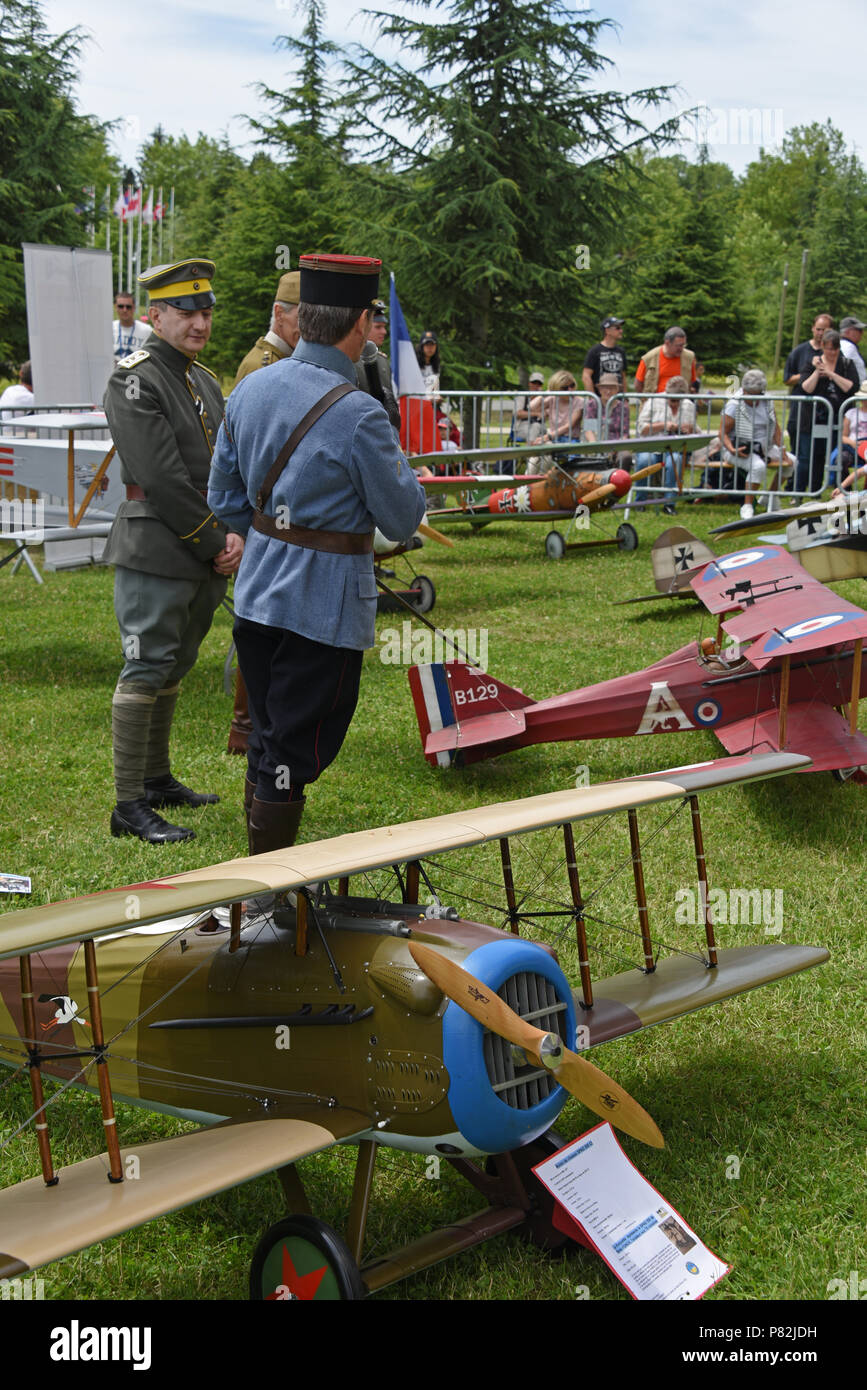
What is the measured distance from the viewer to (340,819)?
6336mm

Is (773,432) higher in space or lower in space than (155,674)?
higher

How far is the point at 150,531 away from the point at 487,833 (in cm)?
315

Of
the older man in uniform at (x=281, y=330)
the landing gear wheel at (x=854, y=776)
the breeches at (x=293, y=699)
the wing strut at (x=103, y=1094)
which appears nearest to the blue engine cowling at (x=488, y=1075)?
the wing strut at (x=103, y=1094)

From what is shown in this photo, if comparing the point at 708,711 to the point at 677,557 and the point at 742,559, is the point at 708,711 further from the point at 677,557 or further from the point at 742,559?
the point at 677,557

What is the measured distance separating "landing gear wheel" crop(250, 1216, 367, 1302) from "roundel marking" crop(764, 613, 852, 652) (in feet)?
12.8

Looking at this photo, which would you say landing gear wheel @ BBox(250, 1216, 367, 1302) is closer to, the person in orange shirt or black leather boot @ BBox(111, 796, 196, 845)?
black leather boot @ BBox(111, 796, 196, 845)

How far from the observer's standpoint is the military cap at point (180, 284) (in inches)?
223

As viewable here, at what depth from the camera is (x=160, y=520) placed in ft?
19.0

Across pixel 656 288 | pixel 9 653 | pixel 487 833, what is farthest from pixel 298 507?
pixel 656 288

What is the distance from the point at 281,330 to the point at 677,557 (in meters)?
4.20

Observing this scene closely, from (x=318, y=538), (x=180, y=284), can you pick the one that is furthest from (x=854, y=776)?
(x=180, y=284)

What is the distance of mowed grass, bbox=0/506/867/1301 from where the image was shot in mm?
3303

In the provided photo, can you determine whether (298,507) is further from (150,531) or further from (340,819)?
(340,819)

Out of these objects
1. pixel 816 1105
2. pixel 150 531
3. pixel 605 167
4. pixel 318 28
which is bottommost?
pixel 816 1105
